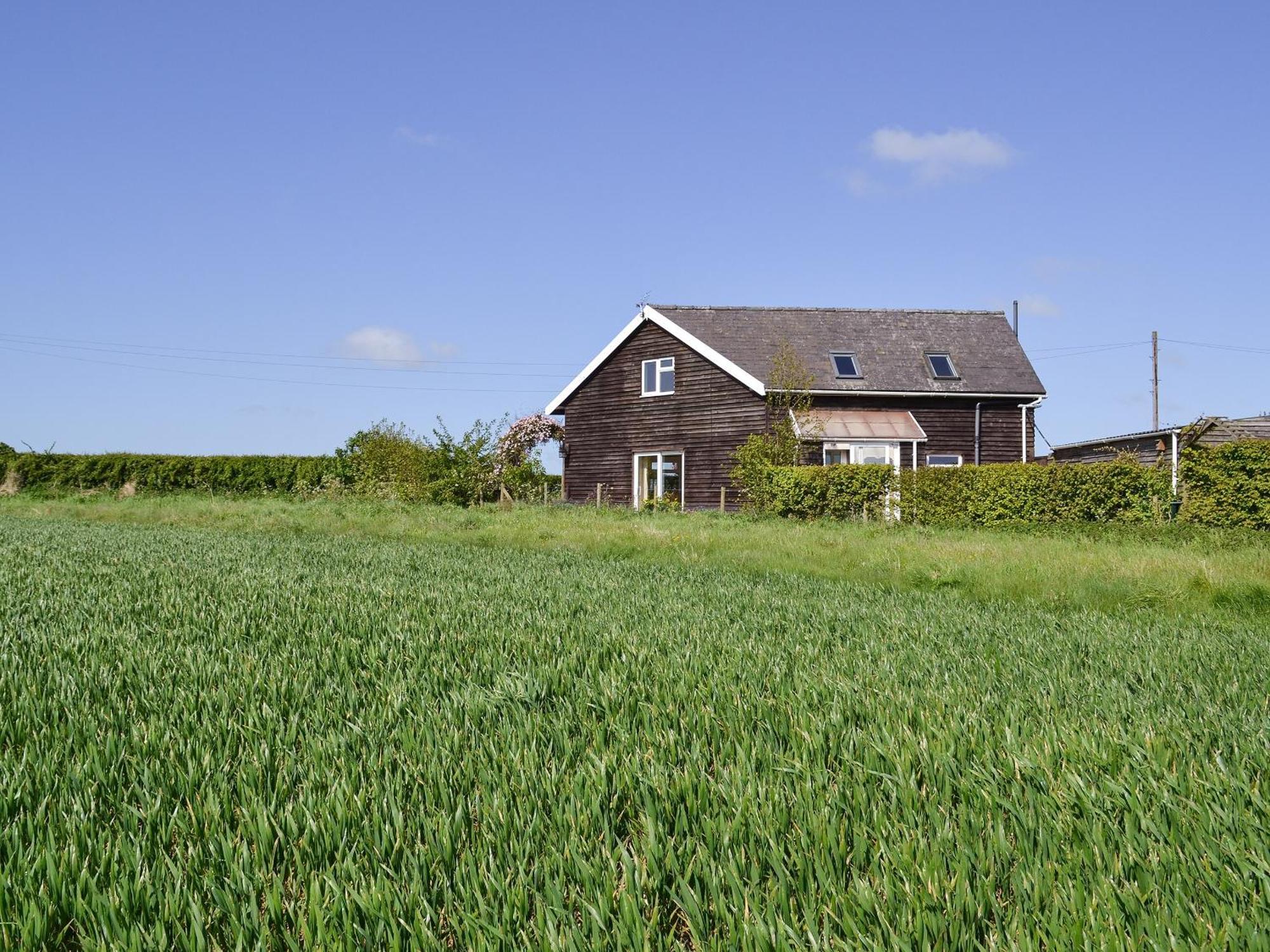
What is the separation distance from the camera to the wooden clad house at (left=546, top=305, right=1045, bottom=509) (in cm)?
2978

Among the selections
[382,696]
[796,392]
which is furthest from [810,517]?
[382,696]

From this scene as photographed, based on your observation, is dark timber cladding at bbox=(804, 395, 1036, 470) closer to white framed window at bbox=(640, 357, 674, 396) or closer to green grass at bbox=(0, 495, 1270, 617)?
white framed window at bbox=(640, 357, 674, 396)

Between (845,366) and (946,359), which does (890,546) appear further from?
(946,359)

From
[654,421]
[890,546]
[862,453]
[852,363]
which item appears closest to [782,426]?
[862,453]

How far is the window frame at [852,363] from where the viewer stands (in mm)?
30359

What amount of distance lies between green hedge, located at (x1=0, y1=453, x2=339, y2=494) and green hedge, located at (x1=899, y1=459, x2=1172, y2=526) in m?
24.2

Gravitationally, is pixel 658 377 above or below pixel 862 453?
above

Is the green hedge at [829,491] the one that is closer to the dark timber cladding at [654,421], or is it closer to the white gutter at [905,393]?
the dark timber cladding at [654,421]

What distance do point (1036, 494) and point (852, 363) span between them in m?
11.4

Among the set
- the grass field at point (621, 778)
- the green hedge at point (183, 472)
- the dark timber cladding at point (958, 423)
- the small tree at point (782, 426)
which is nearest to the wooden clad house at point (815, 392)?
the dark timber cladding at point (958, 423)

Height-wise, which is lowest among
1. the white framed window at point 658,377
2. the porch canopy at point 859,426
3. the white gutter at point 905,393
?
the porch canopy at point 859,426

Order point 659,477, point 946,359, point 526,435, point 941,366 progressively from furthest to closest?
point 526,435 < point 659,477 < point 946,359 < point 941,366

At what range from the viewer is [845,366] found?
3075 centimetres

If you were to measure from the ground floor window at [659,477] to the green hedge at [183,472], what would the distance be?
12.9 metres
